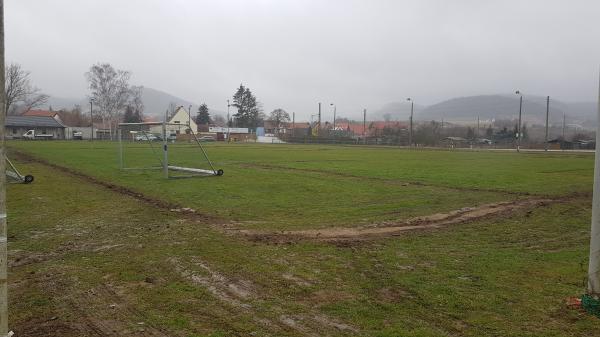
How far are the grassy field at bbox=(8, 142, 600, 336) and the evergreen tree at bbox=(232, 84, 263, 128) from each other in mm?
127646

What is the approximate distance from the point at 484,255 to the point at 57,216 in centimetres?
876

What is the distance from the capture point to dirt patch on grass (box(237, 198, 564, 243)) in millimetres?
8375

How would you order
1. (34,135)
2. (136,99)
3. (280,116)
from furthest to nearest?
1. (280,116)
2. (136,99)
3. (34,135)

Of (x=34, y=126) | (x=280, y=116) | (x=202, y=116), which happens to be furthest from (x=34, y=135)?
(x=280, y=116)

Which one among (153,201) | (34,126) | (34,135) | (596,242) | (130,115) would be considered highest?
(130,115)

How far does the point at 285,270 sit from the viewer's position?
6.29 metres

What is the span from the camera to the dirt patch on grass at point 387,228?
8.38 meters

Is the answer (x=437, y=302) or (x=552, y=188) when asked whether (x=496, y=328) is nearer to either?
(x=437, y=302)

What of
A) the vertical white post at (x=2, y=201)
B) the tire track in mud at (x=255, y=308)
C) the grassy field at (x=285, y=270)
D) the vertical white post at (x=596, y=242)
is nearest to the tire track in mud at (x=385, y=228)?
the grassy field at (x=285, y=270)

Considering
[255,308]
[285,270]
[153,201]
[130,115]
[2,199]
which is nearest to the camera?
[2,199]

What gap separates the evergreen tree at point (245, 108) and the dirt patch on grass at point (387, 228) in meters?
130

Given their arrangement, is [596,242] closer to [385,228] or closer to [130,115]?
[385,228]

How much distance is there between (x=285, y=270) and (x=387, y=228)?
141 inches

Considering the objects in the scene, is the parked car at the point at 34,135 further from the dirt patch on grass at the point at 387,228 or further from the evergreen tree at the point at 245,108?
the dirt patch on grass at the point at 387,228
